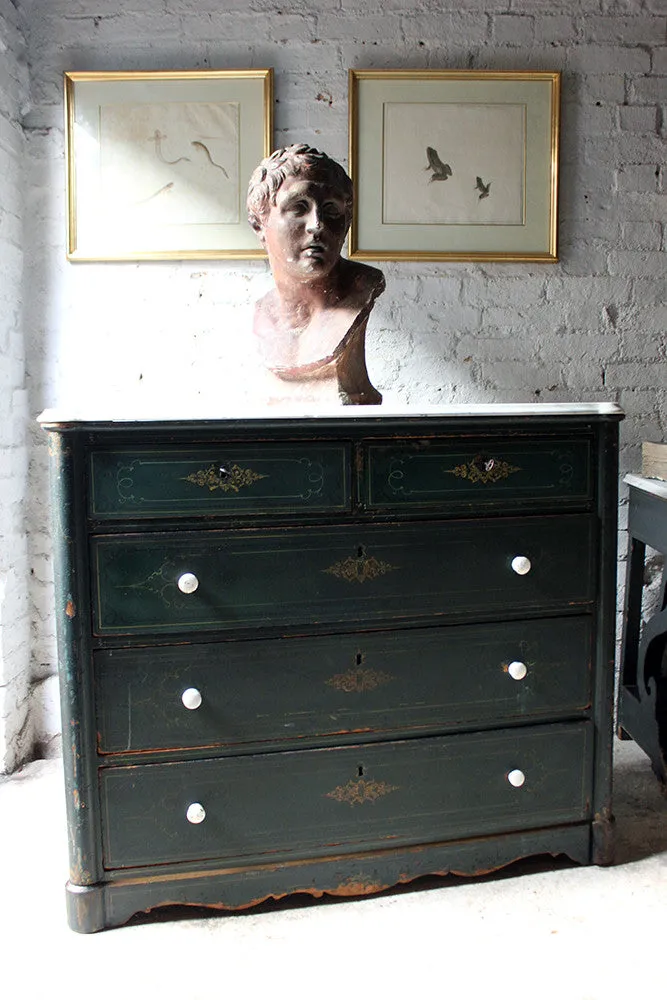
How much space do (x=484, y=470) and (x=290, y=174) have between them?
3.16 feet

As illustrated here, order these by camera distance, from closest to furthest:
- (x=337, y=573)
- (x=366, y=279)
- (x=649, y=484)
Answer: (x=337, y=573)
(x=366, y=279)
(x=649, y=484)

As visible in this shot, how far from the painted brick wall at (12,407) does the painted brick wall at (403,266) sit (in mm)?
54

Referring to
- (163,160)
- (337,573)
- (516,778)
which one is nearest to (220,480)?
(337,573)

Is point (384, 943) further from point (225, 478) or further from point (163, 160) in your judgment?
point (163, 160)

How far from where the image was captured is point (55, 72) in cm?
303

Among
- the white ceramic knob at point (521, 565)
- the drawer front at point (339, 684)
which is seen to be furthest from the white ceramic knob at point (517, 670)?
the white ceramic knob at point (521, 565)

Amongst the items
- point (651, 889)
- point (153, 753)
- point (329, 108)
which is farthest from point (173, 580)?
point (329, 108)

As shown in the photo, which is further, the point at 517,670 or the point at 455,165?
the point at 455,165

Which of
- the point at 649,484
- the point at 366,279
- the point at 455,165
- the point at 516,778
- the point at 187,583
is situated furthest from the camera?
the point at 455,165

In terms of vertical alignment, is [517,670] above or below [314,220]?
below

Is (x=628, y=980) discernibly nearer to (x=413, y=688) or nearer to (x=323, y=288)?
(x=413, y=688)

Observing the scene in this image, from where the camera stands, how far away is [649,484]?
117 inches

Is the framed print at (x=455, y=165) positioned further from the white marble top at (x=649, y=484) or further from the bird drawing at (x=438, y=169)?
the white marble top at (x=649, y=484)

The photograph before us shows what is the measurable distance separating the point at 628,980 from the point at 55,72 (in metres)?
3.22
